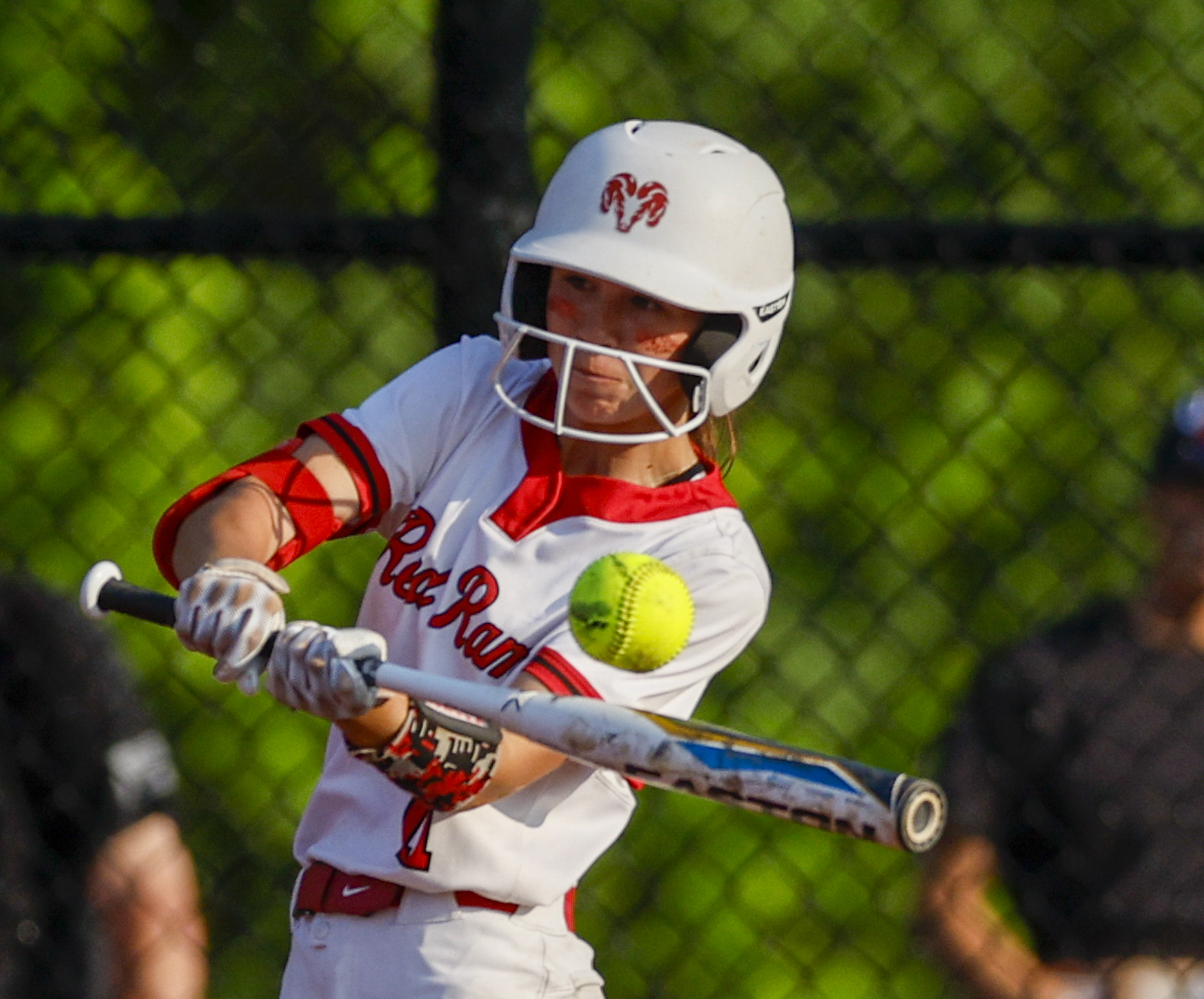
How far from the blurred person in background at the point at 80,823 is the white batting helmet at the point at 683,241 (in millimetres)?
1011

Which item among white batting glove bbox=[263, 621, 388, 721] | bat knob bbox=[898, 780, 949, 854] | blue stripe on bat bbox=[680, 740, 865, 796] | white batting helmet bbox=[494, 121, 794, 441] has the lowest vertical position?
white batting glove bbox=[263, 621, 388, 721]

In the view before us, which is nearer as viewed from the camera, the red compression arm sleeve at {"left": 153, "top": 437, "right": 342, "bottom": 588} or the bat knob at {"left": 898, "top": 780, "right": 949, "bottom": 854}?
the bat knob at {"left": 898, "top": 780, "right": 949, "bottom": 854}

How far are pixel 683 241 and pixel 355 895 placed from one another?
84cm

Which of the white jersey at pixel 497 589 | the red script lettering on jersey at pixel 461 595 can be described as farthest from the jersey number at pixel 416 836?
the red script lettering on jersey at pixel 461 595

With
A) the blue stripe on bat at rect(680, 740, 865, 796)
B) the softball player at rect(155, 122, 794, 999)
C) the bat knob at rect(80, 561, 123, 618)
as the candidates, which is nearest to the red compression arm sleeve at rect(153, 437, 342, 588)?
the softball player at rect(155, 122, 794, 999)

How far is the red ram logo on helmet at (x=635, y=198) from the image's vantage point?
1.97 m

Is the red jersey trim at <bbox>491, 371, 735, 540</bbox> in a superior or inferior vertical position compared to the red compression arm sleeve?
superior

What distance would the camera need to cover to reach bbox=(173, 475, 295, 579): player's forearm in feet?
6.35

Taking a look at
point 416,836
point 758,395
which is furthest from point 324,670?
point 758,395

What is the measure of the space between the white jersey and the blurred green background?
3.17 feet

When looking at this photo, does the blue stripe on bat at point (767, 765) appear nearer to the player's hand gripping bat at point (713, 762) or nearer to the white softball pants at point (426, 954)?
the player's hand gripping bat at point (713, 762)

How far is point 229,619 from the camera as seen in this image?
5.53 feet

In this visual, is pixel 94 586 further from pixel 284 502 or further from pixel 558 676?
pixel 558 676

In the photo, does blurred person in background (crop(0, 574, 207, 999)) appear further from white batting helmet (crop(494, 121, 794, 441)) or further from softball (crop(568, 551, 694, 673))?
softball (crop(568, 551, 694, 673))
